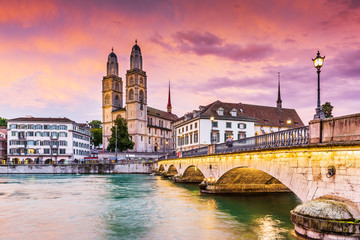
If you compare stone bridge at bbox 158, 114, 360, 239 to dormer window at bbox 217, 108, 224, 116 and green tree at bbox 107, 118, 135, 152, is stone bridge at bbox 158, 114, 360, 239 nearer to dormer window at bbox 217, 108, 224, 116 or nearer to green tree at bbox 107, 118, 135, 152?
dormer window at bbox 217, 108, 224, 116

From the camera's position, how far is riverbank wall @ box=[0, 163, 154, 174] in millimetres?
76375

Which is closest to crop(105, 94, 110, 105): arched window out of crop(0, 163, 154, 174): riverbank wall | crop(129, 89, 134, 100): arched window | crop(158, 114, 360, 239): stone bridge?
crop(129, 89, 134, 100): arched window

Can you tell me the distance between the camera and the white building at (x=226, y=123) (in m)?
60.2

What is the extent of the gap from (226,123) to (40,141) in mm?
54991

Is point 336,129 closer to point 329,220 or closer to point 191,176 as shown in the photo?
point 329,220

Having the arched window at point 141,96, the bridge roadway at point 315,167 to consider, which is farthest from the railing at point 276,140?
the arched window at point 141,96

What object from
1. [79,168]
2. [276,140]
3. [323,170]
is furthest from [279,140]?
[79,168]

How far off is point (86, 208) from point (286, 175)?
14100mm

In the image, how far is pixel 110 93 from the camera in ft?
375

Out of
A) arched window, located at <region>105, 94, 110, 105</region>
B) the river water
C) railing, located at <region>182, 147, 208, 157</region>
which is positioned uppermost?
arched window, located at <region>105, 94, 110, 105</region>

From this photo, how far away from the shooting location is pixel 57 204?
24.4 m

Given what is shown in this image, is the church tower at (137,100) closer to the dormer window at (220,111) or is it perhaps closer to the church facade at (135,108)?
the church facade at (135,108)

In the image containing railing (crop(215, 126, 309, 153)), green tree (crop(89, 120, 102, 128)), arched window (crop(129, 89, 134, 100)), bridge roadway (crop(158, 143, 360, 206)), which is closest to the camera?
bridge roadway (crop(158, 143, 360, 206))

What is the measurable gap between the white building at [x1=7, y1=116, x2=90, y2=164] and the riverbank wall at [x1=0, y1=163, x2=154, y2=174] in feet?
31.5
